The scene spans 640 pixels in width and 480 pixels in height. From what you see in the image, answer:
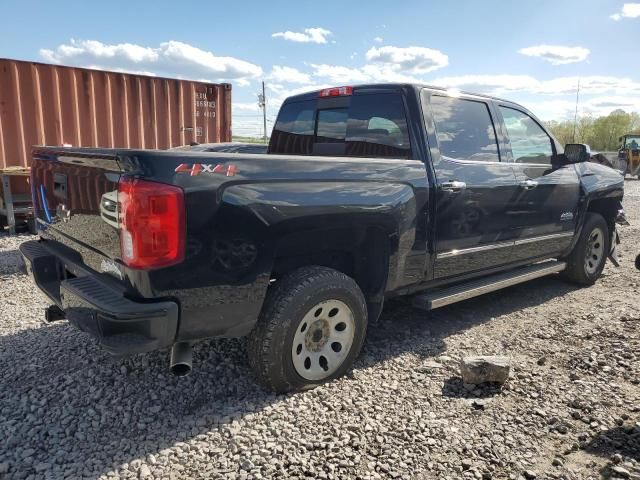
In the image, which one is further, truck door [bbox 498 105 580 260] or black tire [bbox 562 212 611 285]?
black tire [bbox 562 212 611 285]

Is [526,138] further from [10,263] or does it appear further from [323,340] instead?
[10,263]

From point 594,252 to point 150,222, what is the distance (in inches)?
205

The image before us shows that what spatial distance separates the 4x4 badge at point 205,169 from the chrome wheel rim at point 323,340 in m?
0.98

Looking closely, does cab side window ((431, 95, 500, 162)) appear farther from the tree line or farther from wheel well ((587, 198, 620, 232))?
the tree line

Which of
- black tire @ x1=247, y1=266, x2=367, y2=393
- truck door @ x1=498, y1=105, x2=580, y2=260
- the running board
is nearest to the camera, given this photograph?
black tire @ x1=247, y1=266, x2=367, y2=393

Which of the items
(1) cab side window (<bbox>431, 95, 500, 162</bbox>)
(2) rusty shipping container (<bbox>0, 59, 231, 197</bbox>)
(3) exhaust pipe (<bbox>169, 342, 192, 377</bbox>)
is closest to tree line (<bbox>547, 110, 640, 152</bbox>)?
(2) rusty shipping container (<bbox>0, 59, 231, 197</bbox>)

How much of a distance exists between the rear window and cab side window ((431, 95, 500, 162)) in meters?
0.31

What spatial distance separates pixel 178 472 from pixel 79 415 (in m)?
0.81

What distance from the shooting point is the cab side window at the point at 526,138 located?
14.6 feet

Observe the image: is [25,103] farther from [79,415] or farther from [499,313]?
[499,313]

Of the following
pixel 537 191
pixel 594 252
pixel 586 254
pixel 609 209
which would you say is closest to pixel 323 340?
pixel 537 191

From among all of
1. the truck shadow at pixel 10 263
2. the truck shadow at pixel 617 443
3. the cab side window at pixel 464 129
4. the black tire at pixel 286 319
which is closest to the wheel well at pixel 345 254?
the black tire at pixel 286 319

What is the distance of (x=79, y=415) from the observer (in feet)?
9.16

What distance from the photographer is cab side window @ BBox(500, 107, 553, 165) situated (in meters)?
4.45
